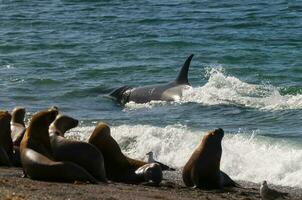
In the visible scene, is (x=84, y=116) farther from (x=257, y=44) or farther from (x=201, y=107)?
(x=257, y=44)

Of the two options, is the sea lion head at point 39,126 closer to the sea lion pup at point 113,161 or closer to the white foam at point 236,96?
the sea lion pup at point 113,161

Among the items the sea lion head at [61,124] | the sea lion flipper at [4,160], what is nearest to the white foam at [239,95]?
the sea lion head at [61,124]

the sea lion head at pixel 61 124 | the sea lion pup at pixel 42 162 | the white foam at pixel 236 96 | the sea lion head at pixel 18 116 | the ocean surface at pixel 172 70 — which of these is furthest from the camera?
the white foam at pixel 236 96

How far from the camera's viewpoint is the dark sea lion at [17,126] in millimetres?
13156

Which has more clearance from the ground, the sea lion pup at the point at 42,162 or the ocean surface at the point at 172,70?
the sea lion pup at the point at 42,162

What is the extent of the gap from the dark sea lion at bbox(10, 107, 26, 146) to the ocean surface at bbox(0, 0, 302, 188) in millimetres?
1604

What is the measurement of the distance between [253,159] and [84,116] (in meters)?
4.99

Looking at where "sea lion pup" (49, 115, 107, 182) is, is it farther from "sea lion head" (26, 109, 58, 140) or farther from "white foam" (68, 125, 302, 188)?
"white foam" (68, 125, 302, 188)

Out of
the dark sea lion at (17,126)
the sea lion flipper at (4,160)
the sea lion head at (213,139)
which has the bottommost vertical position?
the dark sea lion at (17,126)

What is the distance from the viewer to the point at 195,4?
35.9 metres

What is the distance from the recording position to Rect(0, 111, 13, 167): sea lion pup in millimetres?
12109

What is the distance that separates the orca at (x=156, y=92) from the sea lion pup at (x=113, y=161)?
24.7 ft

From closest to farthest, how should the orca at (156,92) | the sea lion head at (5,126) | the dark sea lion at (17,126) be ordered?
the sea lion head at (5,126), the dark sea lion at (17,126), the orca at (156,92)

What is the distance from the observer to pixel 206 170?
11.4 metres
